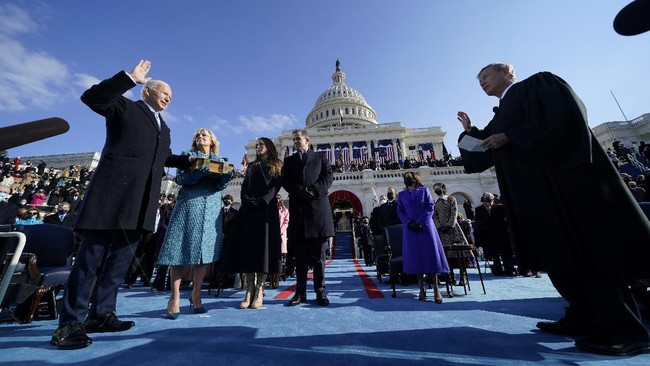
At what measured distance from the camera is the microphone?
1487 millimetres

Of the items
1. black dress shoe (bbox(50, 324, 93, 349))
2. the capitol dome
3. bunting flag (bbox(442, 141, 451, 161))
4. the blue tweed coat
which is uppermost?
the capitol dome

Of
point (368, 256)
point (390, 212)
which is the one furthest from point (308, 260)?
point (368, 256)

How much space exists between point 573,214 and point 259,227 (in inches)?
127

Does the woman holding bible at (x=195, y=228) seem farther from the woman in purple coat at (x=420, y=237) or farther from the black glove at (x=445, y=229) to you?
the black glove at (x=445, y=229)

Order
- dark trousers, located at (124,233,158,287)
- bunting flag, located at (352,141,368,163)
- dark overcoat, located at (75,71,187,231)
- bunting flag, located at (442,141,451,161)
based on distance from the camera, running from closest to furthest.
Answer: dark overcoat, located at (75,71,187,231) < dark trousers, located at (124,233,158,287) < bunting flag, located at (442,141,451,161) < bunting flag, located at (352,141,368,163)

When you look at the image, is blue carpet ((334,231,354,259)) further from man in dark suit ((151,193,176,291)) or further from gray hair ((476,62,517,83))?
gray hair ((476,62,517,83))

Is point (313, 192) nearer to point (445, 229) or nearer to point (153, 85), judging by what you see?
point (153, 85)

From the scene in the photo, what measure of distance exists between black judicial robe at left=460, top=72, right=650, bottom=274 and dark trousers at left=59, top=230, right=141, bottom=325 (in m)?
3.51

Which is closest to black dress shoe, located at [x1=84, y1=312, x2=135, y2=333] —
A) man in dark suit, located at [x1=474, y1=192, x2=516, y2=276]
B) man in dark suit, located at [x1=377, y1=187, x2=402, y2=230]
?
man in dark suit, located at [x1=377, y1=187, x2=402, y2=230]

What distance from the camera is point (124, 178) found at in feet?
8.04

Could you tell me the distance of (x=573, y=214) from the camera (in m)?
1.92

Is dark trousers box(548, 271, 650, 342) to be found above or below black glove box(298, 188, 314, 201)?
below

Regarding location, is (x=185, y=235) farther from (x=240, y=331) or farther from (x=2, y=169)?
(x=2, y=169)

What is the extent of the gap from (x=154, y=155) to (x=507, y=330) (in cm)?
364
